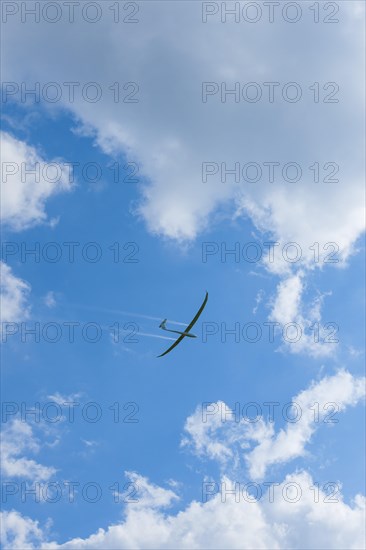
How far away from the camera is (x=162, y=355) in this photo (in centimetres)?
7031

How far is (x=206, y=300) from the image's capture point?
232ft

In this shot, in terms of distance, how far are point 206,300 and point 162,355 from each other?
10121 millimetres

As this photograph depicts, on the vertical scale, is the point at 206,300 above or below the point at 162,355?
above

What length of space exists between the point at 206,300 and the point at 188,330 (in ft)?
18.6

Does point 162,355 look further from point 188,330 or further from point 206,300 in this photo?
point 206,300

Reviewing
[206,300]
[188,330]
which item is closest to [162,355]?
[188,330]

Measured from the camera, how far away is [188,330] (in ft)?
239

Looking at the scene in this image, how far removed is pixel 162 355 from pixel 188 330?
18.4ft
